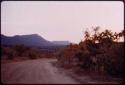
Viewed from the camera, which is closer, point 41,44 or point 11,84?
point 11,84

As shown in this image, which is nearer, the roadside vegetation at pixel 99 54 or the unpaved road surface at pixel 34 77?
the unpaved road surface at pixel 34 77

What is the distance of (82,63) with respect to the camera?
28234 mm

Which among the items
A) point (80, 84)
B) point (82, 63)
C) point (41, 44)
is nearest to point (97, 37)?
point (82, 63)

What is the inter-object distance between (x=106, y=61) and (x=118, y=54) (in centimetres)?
193

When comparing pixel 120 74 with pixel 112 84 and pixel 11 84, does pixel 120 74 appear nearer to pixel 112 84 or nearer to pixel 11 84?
pixel 112 84

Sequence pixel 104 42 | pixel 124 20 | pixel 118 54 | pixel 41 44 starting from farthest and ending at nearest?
pixel 41 44
pixel 104 42
pixel 118 54
pixel 124 20

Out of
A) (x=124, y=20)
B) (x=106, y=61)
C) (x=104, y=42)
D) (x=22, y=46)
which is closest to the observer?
(x=124, y=20)

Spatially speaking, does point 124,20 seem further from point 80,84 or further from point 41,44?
point 41,44

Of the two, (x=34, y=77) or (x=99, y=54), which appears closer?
(x=34, y=77)

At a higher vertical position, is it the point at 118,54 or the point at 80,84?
the point at 118,54

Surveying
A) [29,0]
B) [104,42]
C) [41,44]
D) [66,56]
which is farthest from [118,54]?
[41,44]

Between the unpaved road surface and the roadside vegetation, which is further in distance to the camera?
the roadside vegetation

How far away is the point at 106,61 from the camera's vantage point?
22234 millimetres

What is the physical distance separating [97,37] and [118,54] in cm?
770
